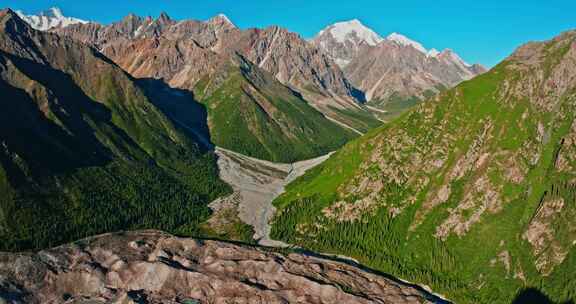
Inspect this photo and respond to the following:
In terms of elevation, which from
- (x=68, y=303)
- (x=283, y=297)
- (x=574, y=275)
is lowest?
(x=68, y=303)

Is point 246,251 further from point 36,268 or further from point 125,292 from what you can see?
point 36,268

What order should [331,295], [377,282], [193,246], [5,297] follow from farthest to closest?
[193,246], [377,282], [331,295], [5,297]

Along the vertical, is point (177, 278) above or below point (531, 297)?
below

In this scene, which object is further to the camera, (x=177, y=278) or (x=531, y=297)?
(x=531, y=297)

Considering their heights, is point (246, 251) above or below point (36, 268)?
above

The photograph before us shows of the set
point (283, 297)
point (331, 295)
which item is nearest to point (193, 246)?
point (283, 297)

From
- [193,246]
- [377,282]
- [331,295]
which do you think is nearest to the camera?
[331,295]

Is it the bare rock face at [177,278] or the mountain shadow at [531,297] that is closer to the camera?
the bare rock face at [177,278]
